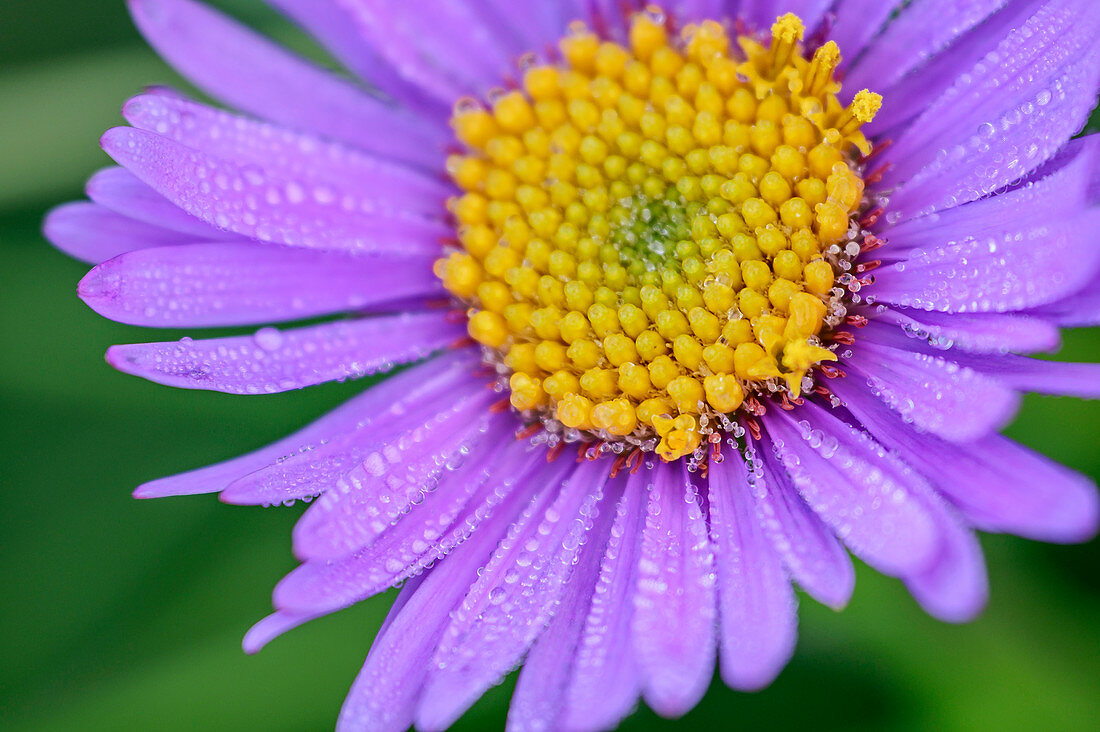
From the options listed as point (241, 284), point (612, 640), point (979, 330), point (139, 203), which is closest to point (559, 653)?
point (612, 640)

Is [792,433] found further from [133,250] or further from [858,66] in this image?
[133,250]

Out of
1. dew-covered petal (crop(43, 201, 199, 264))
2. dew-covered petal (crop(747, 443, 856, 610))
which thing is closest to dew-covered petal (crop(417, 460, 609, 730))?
dew-covered petal (crop(747, 443, 856, 610))

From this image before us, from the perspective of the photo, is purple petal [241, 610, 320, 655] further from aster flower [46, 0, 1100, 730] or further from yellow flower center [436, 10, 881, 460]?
yellow flower center [436, 10, 881, 460]

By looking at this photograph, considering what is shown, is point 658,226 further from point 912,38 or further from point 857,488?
point 857,488

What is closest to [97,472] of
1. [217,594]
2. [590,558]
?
[217,594]

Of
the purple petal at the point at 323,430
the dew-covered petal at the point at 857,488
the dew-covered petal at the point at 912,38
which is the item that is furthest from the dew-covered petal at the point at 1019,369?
the purple petal at the point at 323,430

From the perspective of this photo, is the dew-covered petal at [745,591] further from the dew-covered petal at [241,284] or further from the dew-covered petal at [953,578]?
the dew-covered petal at [241,284]
